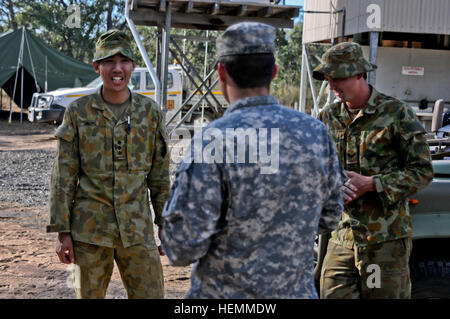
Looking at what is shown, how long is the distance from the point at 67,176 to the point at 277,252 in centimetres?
143

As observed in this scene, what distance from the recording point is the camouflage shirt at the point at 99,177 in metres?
3.02

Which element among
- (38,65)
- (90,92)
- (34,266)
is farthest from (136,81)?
(34,266)

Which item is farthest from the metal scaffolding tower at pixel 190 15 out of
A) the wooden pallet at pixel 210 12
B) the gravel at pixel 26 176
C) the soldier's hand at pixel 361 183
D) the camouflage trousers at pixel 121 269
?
the soldier's hand at pixel 361 183

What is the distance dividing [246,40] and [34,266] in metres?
3.96

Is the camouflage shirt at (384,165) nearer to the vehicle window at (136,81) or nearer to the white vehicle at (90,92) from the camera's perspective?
the white vehicle at (90,92)

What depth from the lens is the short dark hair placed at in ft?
6.41

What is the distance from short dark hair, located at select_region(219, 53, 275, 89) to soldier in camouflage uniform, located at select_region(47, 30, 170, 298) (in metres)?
1.26

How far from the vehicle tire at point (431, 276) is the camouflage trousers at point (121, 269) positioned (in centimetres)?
148

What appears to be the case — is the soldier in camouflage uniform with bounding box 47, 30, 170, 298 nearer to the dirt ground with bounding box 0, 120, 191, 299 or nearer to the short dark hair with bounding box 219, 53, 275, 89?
the short dark hair with bounding box 219, 53, 275, 89

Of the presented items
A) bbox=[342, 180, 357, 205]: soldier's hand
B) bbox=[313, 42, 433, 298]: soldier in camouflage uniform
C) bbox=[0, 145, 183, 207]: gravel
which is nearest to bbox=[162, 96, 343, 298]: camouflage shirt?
bbox=[342, 180, 357, 205]: soldier's hand

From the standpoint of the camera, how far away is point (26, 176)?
10.1 metres
